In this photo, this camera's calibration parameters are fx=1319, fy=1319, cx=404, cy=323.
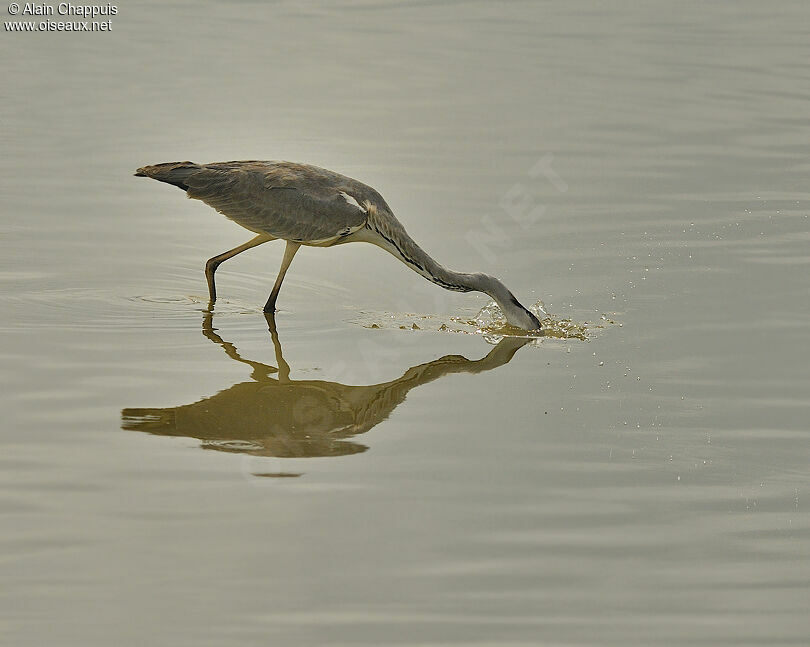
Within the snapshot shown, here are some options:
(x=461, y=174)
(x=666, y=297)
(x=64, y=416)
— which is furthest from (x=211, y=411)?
(x=461, y=174)

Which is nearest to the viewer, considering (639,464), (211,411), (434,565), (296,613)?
(296,613)

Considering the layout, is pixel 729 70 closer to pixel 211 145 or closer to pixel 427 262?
pixel 211 145

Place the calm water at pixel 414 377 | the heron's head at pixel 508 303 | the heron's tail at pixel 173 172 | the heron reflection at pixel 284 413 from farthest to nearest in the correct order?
the heron's tail at pixel 173 172 < the heron's head at pixel 508 303 < the heron reflection at pixel 284 413 < the calm water at pixel 414 377

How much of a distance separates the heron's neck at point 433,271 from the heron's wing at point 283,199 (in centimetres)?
23

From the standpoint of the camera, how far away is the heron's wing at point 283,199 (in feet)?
35.7

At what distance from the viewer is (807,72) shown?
2205 centimetres

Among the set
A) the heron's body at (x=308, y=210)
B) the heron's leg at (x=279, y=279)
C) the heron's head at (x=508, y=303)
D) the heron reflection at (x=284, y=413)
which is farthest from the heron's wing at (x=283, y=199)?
the heron reflection at (x=284, y=413)

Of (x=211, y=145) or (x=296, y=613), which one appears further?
(x=211, y=145)

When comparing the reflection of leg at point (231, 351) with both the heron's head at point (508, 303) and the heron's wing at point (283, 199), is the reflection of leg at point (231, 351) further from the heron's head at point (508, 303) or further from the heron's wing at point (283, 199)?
the heron's head at point (508, 303)

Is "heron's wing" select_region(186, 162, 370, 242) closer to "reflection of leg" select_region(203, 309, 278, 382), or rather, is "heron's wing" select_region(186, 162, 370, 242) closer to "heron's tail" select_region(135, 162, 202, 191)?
"heron's tail" select_region(135, 162, 202, 191)

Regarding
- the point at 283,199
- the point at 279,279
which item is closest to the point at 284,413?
the point at 279,279

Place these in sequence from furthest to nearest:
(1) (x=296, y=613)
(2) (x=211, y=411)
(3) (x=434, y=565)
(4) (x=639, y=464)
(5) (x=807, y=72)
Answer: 1. (5) (x=807, y=72)
2. (2) (x=211, y=411)
3. (4) (x=639, y=464)
4. (3) (x=434, y=565)
5. (1) (x=296, y=613)

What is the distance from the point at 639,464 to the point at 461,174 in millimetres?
8124

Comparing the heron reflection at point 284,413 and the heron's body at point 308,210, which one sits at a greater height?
the heron's body at point 308,210
